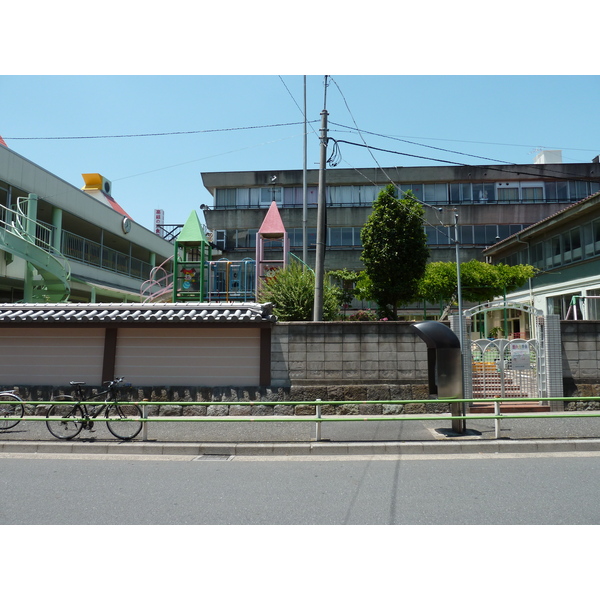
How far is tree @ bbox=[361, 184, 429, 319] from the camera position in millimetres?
18375

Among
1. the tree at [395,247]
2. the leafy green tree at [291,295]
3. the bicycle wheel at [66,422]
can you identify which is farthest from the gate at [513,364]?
the bicycle wheel at [66,422]

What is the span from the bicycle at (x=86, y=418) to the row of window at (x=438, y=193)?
3129cm

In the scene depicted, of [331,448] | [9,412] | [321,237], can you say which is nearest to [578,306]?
[321,237]

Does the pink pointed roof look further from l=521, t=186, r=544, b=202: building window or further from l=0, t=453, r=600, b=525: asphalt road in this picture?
l=521, t=186, r=544, b=202: building window

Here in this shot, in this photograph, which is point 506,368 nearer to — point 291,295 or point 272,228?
point 291,295

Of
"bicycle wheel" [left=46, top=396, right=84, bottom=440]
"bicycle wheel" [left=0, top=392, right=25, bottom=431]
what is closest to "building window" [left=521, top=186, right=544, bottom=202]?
"bicycle wheel" [left=46, top=396, right=84, bottom=440]

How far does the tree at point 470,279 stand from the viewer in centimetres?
2556

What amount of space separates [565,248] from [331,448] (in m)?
21.3

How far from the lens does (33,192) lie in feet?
77.0

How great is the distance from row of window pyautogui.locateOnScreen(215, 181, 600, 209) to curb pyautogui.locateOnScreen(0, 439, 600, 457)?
31.7 meters

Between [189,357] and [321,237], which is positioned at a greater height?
[321,237]

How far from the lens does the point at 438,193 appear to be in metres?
39.4

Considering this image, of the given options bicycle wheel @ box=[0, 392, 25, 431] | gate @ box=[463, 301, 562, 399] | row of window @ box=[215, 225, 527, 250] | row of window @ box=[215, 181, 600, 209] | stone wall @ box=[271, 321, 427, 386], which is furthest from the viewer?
row of window @ box=[215, 225, 527, 250]

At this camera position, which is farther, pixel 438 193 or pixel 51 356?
pixel 438 193
